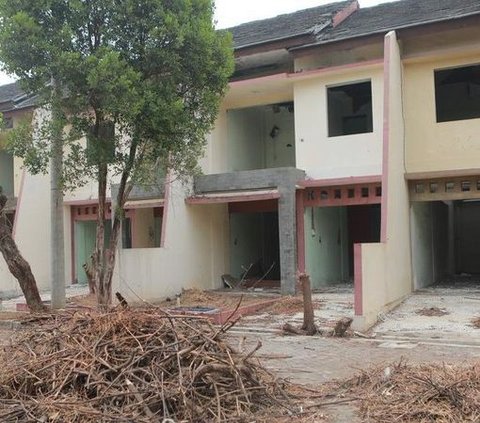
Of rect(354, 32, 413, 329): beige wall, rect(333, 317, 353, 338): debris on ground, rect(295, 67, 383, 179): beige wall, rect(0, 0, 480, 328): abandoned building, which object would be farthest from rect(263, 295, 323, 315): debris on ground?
rect(295, 67, 383, 179): beige wall

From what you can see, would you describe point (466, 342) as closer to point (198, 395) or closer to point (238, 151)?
point (198, 395)

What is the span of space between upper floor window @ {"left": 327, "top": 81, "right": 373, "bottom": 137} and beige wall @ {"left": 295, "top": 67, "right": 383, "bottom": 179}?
19.9 inches

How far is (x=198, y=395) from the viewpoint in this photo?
5062 millimetres

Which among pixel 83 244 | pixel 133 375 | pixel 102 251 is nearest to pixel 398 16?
pixel 102 251

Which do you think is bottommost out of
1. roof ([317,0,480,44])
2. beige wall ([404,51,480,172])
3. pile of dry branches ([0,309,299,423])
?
pile of dry branches ([0,309,299,423])

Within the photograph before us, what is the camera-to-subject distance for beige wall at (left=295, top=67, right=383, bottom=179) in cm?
1452

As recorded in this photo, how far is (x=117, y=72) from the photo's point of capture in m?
9.92

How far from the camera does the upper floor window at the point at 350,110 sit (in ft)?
52.1

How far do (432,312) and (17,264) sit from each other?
26.9ft

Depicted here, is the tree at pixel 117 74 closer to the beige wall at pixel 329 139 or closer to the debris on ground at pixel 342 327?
the beige wall at pixel 329 139

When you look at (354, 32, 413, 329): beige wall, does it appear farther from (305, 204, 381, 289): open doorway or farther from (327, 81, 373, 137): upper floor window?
(305, 204, 381, 289): open doorway

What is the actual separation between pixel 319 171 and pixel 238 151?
3397 millimetres

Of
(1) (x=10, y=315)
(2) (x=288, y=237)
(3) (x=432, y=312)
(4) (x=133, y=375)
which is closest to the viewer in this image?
(4) (x=133, y=375)

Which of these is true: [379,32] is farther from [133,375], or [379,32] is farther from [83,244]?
[83,244]
